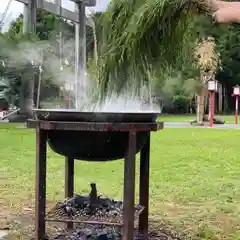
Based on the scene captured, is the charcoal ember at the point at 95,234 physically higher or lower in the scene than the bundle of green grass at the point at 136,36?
Result: lower

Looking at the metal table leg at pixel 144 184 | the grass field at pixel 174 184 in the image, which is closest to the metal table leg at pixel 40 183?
the metal table leg at pixel 144 184

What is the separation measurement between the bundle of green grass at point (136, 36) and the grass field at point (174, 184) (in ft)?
4.92

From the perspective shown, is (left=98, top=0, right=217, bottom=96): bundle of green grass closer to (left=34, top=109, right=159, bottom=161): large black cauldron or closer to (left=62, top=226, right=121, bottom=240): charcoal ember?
(left=34, top=109, right=159, bottom=161): large black cauldron

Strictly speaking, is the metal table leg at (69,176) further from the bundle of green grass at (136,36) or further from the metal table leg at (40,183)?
the bundle of green grass at (136,36)

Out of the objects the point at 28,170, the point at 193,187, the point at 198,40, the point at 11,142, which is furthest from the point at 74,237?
the point at 11,142

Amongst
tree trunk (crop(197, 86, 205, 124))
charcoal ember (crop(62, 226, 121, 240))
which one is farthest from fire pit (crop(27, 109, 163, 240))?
tree trunk (crop(197, 86, 205, 124))

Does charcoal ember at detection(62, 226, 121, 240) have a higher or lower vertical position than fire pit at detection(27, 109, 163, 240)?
lower

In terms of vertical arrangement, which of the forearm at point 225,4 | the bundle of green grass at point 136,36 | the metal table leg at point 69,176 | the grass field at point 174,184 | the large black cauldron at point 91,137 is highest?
the forearm at point 225,4

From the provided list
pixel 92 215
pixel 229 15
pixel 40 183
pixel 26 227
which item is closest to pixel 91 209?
pixel 92 215

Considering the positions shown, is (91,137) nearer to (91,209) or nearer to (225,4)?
(91,209)

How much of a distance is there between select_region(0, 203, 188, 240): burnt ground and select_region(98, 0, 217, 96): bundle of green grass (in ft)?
4.47

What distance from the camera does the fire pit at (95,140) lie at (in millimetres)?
3248

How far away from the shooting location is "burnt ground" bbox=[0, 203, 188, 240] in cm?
413

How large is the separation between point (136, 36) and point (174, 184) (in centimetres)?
364
